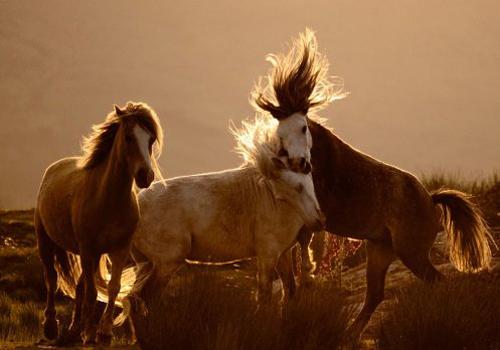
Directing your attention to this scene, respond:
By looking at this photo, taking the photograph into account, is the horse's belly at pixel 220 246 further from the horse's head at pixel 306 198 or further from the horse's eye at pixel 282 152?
the horse's eye at pixel 282 152

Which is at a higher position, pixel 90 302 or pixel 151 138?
pixel 151 138

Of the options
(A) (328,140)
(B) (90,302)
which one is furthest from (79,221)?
(A) (328,140)

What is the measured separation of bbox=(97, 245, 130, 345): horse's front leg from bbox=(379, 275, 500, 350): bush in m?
2.07

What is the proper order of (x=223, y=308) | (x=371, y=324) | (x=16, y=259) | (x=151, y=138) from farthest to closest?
1. (x=16, y=259)
2. (x=371, y=324)
3. (x=151, y=138)
4. (x=223, y=308)

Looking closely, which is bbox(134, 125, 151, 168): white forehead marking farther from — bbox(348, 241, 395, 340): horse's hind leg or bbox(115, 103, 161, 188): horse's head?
bbox(348, 241, 395, 340): horse's hind leg

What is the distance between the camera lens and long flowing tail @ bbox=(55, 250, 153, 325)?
6352 mm

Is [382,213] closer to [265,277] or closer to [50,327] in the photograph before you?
[265,277]

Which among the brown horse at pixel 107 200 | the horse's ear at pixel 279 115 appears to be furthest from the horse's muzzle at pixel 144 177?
the horse's ear at pixel 279 115

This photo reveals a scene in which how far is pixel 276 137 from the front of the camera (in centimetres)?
674

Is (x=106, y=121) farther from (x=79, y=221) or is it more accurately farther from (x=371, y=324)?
(x=371, y=324)

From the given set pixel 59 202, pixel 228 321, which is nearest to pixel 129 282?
pixel 59 202

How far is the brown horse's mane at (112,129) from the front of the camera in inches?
239

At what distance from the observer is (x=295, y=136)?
6664mm

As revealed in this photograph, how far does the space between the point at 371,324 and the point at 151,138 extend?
3.35 meters
